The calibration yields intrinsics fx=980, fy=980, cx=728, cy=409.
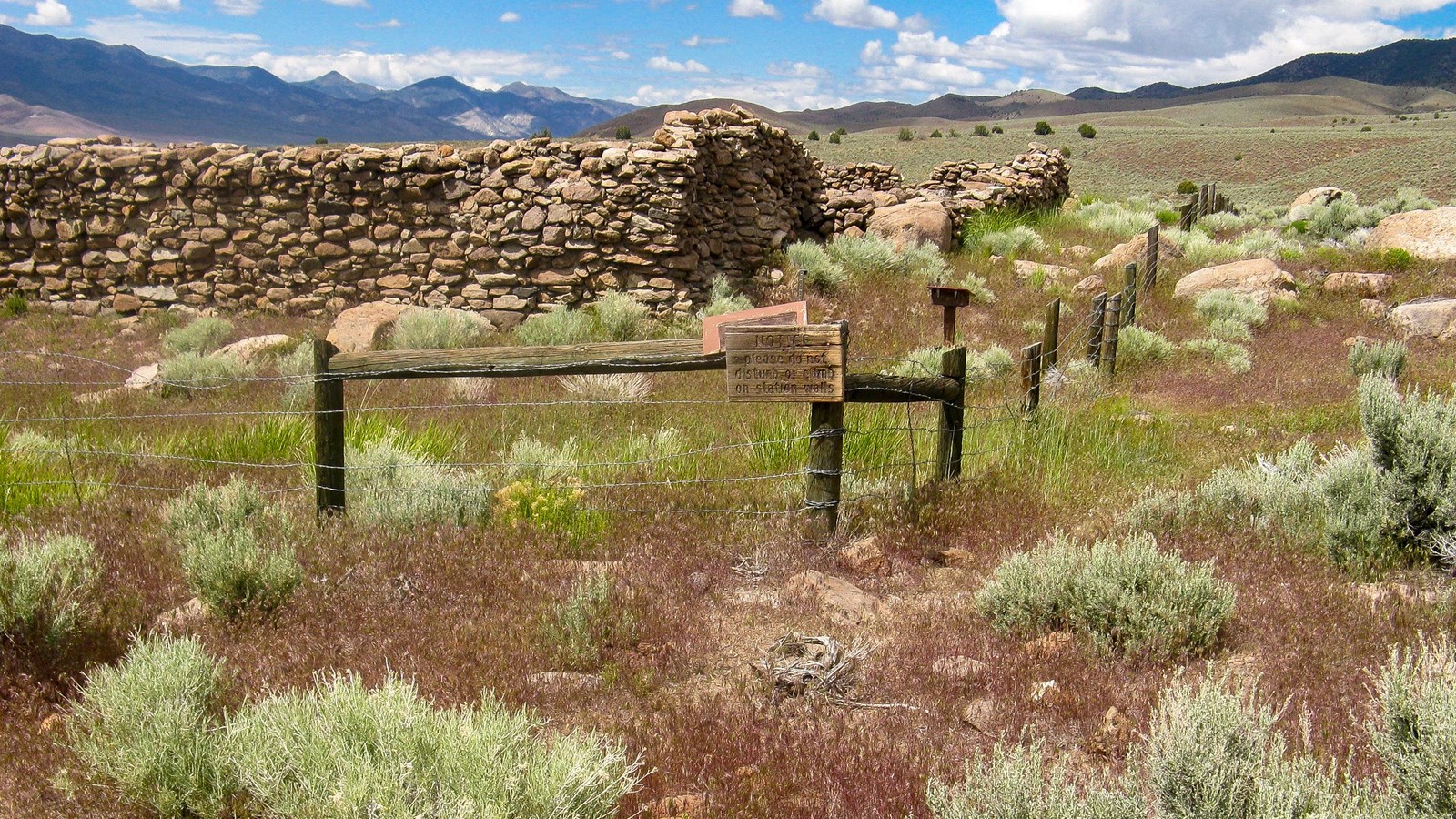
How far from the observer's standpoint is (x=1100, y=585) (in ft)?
14.1

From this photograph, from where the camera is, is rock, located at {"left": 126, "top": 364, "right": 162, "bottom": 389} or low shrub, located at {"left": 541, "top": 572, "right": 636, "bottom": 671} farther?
rock, located at {"left": 126, "top": 364, "right": 162, "bottom": 389}

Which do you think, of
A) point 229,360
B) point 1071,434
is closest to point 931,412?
point 1071,434

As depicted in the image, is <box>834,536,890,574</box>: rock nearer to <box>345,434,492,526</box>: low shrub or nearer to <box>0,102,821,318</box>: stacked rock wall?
<box>345,434,492,526</box>: low shrub

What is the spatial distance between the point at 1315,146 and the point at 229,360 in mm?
44134

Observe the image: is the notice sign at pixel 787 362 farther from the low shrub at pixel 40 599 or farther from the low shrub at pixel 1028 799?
the low shrub at pixel 40 599

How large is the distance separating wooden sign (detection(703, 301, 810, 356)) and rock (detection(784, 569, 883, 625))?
137cm

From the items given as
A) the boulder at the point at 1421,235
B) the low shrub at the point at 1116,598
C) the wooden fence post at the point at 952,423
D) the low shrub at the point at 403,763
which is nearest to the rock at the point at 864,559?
the low shrub at the point at 1116,598

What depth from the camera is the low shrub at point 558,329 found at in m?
11.5

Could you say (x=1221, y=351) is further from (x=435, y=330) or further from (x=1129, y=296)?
(x=435, y=330)

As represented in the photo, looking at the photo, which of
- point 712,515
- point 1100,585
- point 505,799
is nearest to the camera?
point 505,799

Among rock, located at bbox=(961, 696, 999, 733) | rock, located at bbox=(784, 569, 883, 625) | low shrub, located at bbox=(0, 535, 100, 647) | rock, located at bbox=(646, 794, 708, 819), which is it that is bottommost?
rock, located at bbox=(646, 794, 708, 819)

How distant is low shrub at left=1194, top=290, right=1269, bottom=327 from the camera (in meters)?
12.6

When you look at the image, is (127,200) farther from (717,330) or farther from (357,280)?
(717,330)

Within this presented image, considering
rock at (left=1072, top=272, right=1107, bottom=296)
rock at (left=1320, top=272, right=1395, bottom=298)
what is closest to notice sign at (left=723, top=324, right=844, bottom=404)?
rock at (left=1072, top=272, right=1107, bottom=296)
